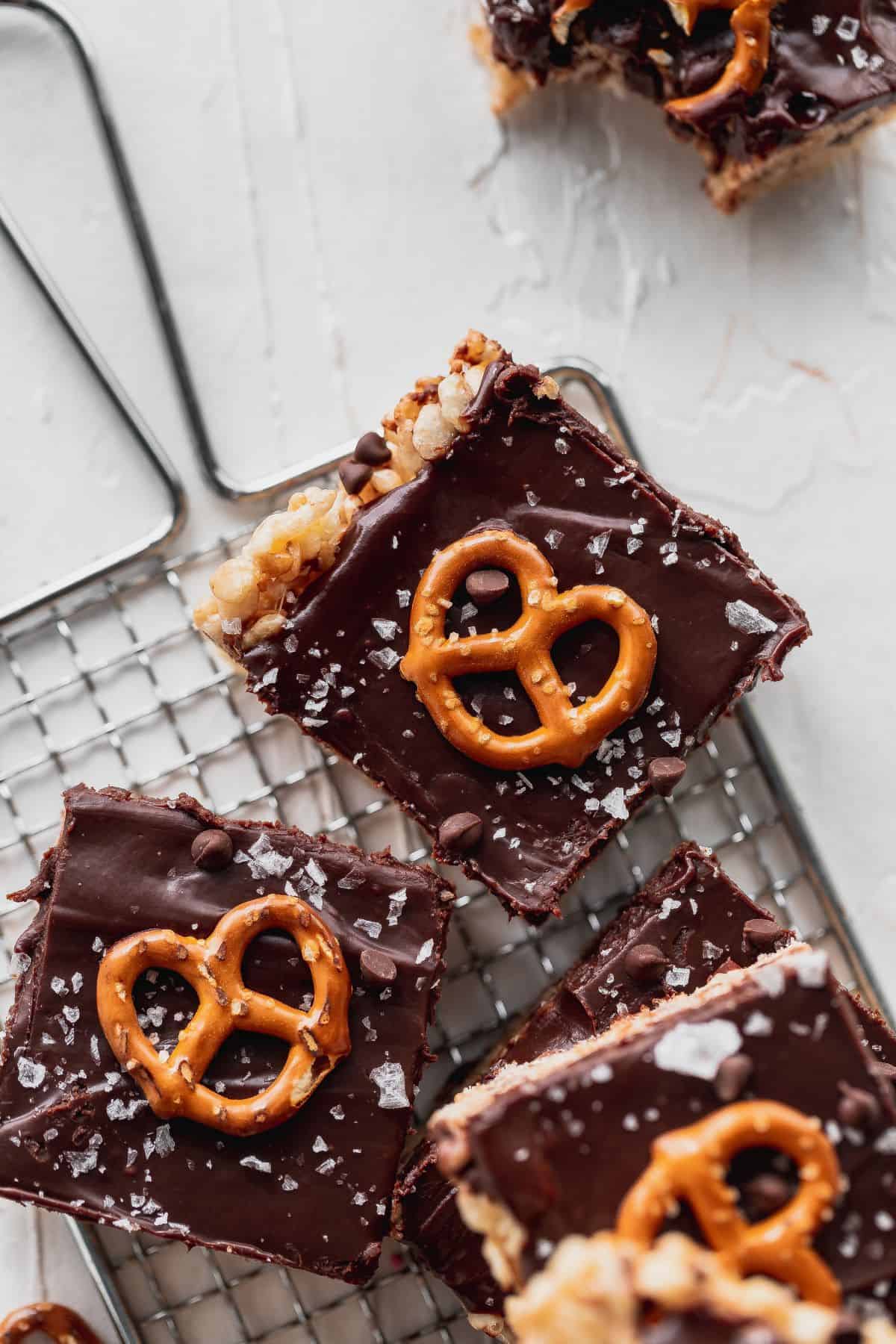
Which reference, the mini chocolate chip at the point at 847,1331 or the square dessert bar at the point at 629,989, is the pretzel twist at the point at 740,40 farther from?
the mini chocolate chip at the point at 847,1331

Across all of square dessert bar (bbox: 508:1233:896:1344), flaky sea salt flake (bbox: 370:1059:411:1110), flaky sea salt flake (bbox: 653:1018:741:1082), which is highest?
square dessert bar (bbox: 508:1233:896:1344)

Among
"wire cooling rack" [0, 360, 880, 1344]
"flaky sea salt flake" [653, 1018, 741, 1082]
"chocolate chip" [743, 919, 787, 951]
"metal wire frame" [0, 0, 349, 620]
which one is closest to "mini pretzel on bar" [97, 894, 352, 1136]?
"wire cooling rack" [0, 360, 880, 1344]

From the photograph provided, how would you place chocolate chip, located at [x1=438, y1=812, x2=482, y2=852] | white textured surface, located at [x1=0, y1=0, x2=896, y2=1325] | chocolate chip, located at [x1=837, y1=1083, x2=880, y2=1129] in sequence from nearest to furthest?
1. chocolate chip, located at [x1=837, y1=1083, x2=880, y2=1129]
2. chocolate chip, located at [x1=438, y1=812, x2=482, y2=852]
3. white textured surface, located at [x1=0, y1=0, x2=896, y2=1325]

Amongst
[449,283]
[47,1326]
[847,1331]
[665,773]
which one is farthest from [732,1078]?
[449,283]

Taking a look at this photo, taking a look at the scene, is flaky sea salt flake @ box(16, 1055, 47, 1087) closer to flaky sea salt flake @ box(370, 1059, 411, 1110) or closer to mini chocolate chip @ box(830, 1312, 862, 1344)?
flaky sea salt flake @ box(370, 1059, 411, 1110)

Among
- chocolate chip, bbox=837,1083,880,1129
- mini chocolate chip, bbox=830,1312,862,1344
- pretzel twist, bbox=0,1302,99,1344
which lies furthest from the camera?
pretzel twist, bbox=0,1302,99,1344

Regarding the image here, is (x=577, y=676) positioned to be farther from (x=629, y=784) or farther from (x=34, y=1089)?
(x=34, y=1089)

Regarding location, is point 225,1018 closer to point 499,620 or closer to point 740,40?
point 499,620
